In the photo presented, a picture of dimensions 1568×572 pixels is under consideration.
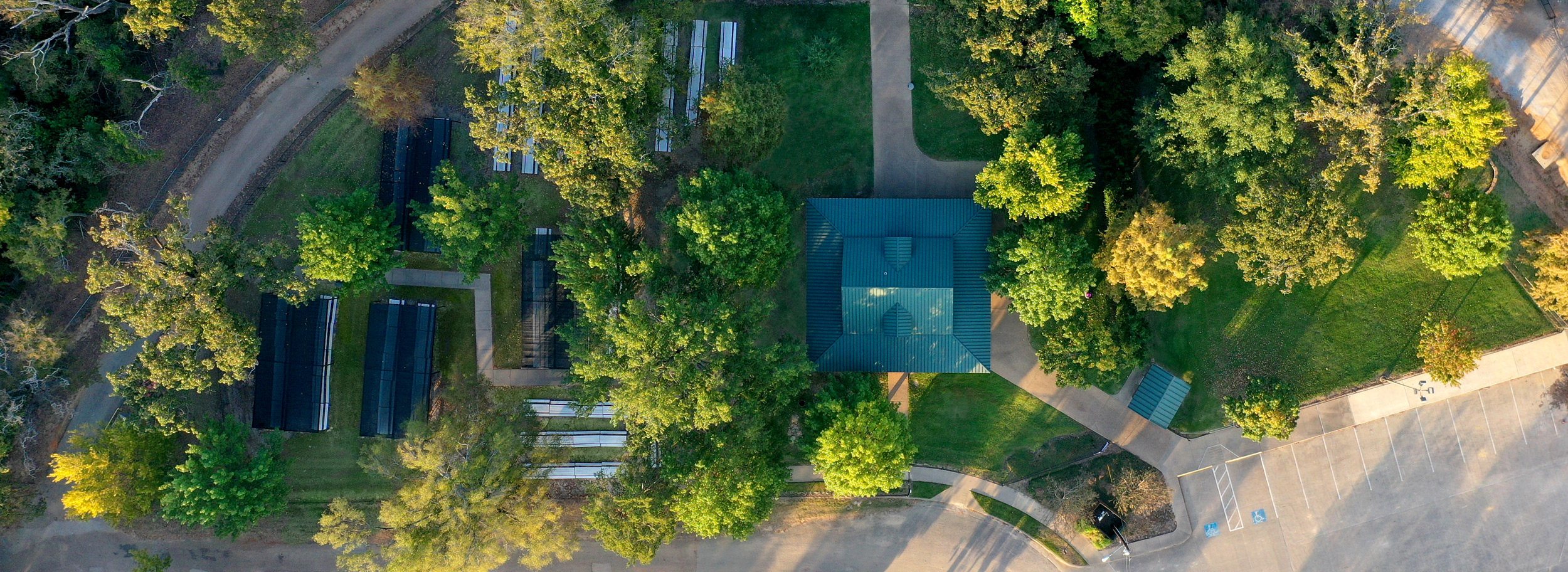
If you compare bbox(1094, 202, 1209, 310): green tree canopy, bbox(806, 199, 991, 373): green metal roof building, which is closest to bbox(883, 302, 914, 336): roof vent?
bbox(806, 199, 991, 373): green metal roof building

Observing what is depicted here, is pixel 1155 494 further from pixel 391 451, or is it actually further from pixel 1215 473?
pixel 391 451

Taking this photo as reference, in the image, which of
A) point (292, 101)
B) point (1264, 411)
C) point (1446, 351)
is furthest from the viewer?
point (292, 101)

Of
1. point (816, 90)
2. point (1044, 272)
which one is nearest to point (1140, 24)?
point (1044, 272)

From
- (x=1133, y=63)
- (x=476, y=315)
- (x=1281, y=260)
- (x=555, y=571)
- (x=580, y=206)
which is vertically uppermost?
(x=1133, y=63)

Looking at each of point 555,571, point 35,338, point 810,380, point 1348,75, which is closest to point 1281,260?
point 1348,75

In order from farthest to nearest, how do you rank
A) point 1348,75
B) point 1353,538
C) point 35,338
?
point 1353,538
point 35,338
point 1348,75

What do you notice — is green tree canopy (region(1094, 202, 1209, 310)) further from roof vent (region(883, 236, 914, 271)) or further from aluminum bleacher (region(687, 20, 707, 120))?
aluminum bleacher (region(687, 20, 707, 120))

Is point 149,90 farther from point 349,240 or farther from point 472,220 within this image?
point 472,220
